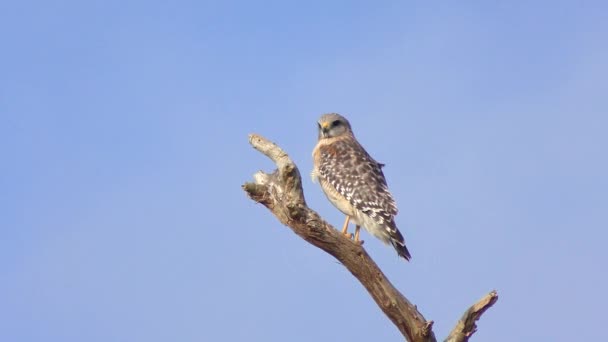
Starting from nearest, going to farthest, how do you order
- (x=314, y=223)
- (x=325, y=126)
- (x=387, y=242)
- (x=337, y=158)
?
1. (x=314, y=223)
2. (x=387, y=242)
3. (x=337, y=158)
4. (x=325, y=126)

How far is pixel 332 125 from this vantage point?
15.3 m

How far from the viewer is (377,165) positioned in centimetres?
1437

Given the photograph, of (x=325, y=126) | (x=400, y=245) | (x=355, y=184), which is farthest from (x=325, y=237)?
(x=325, y=126)

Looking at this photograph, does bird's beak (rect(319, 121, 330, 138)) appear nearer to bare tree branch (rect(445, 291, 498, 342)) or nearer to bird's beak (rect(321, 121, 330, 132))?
bird's beak (rect(321, 121, 330, 132))

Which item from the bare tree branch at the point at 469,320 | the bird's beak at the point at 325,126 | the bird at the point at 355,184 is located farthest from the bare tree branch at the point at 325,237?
the bird's beak at the point at 325,126

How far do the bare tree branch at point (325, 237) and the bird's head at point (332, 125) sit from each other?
504 centimetres

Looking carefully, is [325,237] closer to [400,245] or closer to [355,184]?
[400,245]

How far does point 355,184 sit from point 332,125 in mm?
1989

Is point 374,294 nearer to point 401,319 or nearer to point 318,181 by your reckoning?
point 401,319

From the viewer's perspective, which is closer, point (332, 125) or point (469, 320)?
point (469, 320)

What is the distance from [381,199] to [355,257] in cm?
330

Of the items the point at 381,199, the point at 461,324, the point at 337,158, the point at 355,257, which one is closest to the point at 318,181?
the point at 337,158

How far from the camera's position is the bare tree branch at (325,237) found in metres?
9.82

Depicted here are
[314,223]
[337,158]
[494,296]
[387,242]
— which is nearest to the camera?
[494,296]
